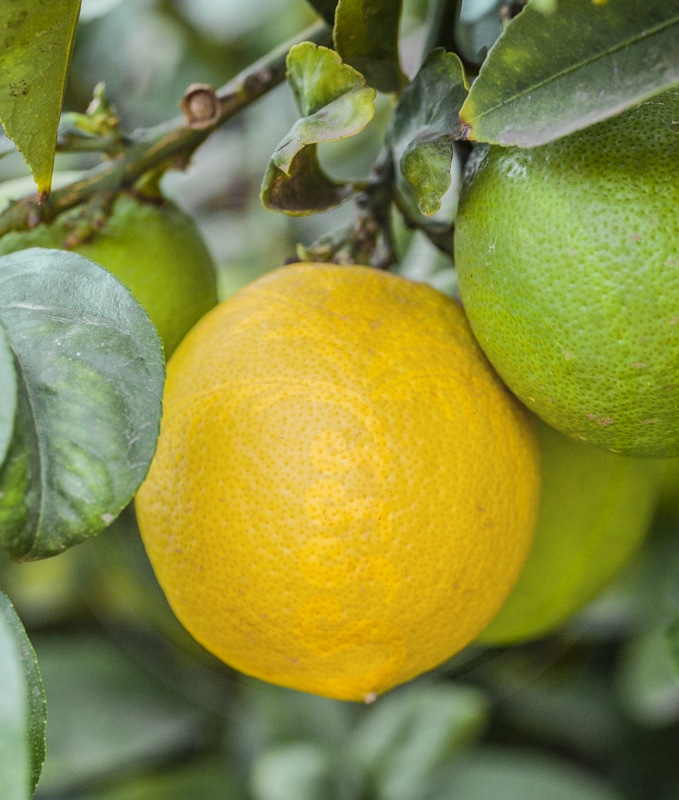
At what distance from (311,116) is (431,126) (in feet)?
0.24

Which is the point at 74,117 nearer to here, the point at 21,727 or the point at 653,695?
the point at 21,727

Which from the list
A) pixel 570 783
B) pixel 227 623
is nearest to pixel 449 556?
pixel 227 623

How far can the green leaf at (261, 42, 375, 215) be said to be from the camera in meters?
0.43

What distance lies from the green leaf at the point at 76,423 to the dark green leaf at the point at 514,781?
2.36 feet

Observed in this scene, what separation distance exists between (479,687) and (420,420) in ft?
2.26

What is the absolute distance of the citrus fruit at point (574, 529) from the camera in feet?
2.16

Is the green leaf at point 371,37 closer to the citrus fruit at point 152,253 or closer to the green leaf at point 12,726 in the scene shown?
the citrus fruit at point 152,253

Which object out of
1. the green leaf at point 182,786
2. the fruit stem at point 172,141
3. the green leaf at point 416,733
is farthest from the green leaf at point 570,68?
the green leaf at point 182,786

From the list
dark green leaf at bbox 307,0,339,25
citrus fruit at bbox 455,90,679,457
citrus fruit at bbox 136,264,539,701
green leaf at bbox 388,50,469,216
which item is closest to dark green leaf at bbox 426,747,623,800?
citrus fruit at bbox 136,264,539,701

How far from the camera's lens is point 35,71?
0.45 metres

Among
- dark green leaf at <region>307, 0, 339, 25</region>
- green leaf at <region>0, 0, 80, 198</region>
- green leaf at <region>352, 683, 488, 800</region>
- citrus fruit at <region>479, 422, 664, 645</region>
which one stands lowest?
green leaf at <region>352, 683, 488, 800</region>

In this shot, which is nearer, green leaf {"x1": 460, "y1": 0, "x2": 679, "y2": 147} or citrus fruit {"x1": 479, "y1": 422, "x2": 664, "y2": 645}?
green leaf {"x1": 460, "y1": 0, "x2": 679, "y2": 147}

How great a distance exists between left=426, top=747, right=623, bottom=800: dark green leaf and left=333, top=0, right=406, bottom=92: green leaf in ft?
2.49

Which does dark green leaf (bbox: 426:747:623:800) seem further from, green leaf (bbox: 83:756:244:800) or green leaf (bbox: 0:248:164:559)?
green leaf (bbox: 0:248:164:559)
